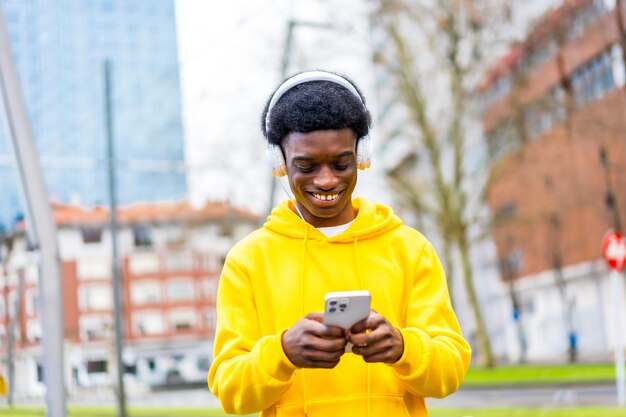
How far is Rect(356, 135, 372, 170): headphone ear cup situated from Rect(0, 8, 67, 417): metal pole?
281 cm

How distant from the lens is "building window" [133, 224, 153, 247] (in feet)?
63.1

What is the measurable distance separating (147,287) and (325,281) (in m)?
16.3

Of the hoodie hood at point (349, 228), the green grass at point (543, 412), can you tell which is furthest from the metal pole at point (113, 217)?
the hoodie hood at point (349, 228)

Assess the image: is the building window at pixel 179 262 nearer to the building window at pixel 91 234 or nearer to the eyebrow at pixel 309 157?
the building window at pixel 91 234

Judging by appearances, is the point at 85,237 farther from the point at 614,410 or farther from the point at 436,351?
the point at 436,351

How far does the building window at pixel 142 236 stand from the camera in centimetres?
1922

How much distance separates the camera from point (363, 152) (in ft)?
7.55

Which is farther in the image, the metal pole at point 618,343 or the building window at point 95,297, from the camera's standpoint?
the building window at point 95,297

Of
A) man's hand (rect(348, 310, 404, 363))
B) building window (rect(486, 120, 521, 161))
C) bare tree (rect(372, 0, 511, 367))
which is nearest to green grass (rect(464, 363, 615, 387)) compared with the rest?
bare tree (rect(372, 0, 511, 367))

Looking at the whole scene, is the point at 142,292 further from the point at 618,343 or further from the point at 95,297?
the point at 618,343

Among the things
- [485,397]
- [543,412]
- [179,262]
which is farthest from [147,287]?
[543,412]

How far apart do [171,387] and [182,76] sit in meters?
6.33

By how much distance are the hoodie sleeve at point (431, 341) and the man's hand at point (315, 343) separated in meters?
0.18

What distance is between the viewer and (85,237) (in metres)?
14.9
